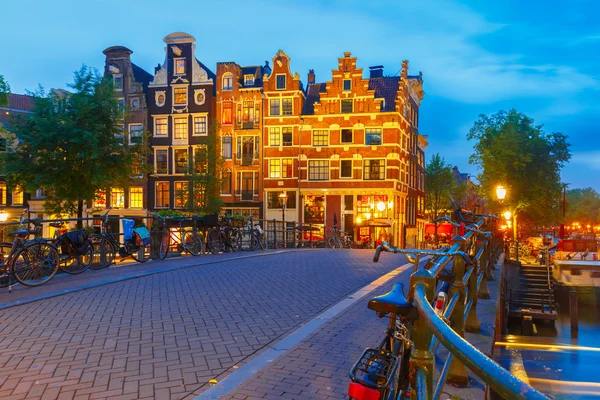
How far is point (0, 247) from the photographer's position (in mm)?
8539

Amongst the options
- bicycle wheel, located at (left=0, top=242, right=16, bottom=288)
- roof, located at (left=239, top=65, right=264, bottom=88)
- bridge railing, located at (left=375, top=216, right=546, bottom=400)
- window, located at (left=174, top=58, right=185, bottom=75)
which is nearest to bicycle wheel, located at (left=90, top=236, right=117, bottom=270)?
bicycle wheel, located at (left=0, top=242, right=16, bottom=288)

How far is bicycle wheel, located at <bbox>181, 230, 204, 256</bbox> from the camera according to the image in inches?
569

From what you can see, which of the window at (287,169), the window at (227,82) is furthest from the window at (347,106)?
the window at (227,82)

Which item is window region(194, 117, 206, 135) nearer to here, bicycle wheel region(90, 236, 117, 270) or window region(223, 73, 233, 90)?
window region(223, 73, 233, 90)

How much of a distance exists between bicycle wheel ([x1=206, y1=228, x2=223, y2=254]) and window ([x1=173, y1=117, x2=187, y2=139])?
26914 millimetres

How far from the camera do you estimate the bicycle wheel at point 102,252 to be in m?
11.0

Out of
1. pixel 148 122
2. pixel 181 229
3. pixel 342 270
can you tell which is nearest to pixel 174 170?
pixel 148 122

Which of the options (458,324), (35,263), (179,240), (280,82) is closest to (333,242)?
(179,240)

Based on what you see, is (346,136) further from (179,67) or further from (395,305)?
(395,305)

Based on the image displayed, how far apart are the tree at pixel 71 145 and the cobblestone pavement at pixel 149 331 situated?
12.2 metres

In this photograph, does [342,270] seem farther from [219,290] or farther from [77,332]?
[77,332]

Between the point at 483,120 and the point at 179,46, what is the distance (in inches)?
1155

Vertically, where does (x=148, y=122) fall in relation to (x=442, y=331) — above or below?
above

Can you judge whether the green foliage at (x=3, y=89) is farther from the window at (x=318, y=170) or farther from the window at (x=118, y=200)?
the window at (x=318, y=170)
